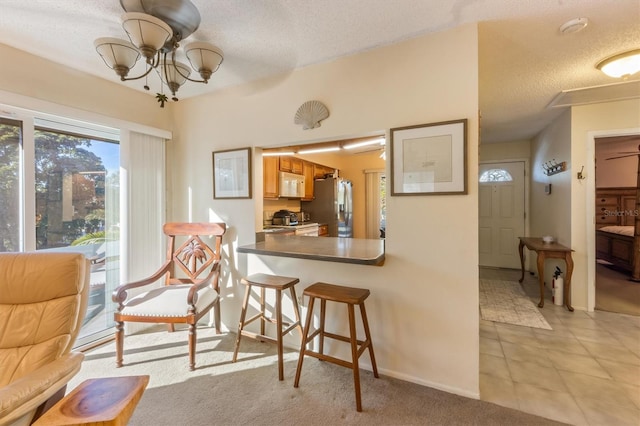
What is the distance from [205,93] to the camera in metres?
2.84

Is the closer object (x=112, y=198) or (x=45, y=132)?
(x=45, y=132)

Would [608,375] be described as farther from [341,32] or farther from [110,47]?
[110,47]

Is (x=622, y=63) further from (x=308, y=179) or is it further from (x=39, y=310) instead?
(x=39, y=310)

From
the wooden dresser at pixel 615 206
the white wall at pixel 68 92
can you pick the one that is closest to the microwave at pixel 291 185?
the white wall at pixel 68 92

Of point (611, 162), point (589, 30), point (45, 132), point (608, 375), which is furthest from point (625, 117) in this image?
point (45, 132)

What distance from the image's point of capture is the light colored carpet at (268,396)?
1613 millimetres

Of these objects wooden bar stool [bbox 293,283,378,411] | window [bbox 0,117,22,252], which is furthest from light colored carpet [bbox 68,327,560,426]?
window [bbox 0,117,22,252]

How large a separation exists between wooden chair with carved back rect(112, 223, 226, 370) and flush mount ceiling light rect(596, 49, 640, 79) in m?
3.58

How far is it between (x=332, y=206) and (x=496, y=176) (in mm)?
3235

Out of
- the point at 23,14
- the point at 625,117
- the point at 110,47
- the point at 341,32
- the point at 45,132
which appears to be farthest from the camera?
the point at 625,117

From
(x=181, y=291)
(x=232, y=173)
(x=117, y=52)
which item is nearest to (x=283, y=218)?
(x=232, y=173)

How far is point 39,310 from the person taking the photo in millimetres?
1398

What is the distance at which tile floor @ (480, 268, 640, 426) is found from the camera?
169 centimetres

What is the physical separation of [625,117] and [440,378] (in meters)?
3.55
